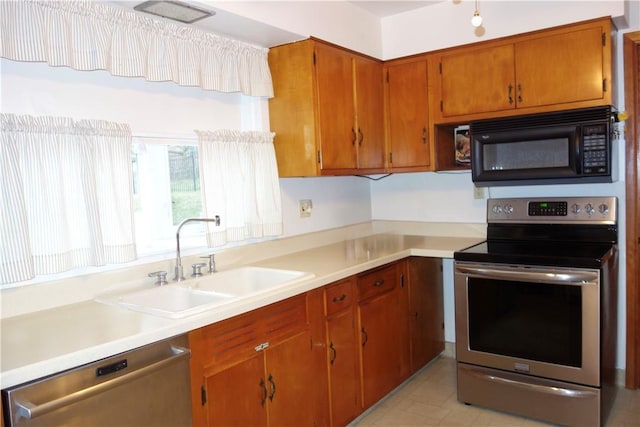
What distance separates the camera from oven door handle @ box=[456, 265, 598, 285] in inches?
94.9

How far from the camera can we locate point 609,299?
8.68 ft

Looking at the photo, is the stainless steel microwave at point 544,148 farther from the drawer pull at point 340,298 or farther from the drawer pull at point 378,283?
the drawer pull at point 340,298

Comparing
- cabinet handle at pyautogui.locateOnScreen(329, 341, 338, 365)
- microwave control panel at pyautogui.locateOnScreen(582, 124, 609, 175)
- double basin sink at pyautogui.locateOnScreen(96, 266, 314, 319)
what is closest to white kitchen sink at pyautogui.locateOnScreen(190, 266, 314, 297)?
double basin sink at pyautogui.locateOnScreen(96, 266, 314, 319)

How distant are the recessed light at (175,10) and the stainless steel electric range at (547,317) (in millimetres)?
1807

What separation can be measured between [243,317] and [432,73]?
205 cm

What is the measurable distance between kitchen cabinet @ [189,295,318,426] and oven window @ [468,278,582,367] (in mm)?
1034

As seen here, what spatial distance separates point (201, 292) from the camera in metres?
2.19

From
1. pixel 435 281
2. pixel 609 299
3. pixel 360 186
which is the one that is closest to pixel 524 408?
pixel 609 299

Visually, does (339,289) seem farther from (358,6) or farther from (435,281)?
(358,6)

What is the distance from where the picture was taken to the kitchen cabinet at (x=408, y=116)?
3232mm

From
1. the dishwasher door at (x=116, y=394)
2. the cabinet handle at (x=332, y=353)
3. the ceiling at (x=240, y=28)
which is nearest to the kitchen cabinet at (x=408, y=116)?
the ceiling at (x=240, y=28)

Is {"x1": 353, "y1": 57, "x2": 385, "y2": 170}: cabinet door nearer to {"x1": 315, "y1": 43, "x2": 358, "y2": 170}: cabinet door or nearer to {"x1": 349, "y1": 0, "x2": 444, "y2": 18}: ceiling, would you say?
{"x1": 315, "y1": 43, "x2": 358, "y2": 170}: cabinet door

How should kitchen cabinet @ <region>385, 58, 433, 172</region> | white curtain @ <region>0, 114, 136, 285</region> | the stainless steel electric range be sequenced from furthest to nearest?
1. kitchen cabinet @ <region>385, 58, 433, 172</region>
2. the stainless steel electric range
3. white curtain @ <region>0, 114, 136, 285</region>

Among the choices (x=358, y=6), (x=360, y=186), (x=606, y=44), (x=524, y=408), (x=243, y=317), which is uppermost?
(x=358, y=6)
